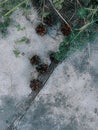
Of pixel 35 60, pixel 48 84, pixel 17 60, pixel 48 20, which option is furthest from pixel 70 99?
pixel 48 20

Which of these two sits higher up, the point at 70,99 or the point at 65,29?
the point at 65,29

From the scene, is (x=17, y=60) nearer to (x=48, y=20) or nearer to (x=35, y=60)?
(x=35, y=60)

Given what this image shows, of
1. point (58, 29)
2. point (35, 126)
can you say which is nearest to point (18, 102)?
point (35, 126)

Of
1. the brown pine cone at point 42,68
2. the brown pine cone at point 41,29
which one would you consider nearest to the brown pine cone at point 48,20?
the brown pine cone at point 41,29

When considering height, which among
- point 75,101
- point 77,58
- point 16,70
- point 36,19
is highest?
point 36,19

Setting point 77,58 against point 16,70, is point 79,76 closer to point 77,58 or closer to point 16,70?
point 77,58

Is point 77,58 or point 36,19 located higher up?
point 36,19
